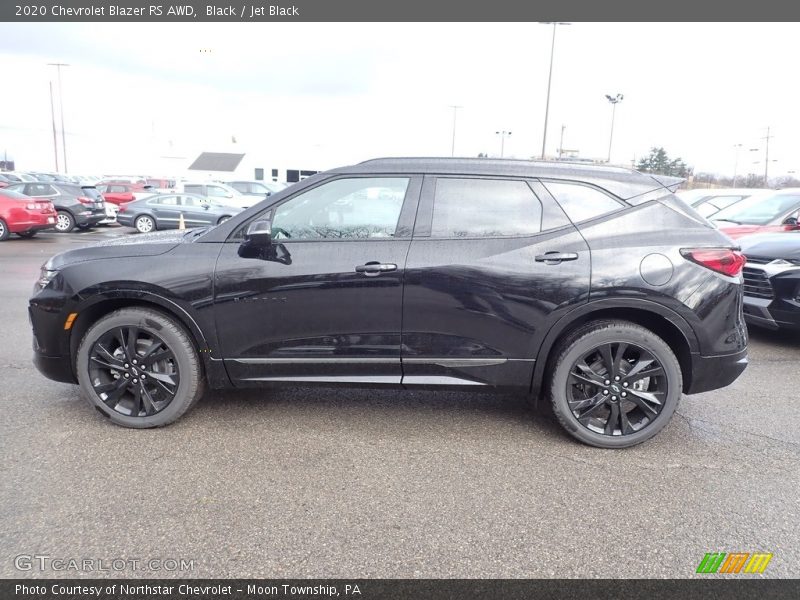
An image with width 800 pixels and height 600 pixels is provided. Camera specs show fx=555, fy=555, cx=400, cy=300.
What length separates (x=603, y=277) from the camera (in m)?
3.41

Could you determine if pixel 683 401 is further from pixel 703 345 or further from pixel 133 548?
pixel 133 548

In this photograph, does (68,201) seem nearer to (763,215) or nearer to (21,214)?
(21,214)

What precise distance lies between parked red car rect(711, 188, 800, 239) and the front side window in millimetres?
6212

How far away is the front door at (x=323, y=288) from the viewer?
3.47m

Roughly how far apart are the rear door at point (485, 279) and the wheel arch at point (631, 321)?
0.22ft

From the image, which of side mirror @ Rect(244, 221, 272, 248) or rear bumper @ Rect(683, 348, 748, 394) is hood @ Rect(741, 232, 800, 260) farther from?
side mirror @ Rect(244, 221, 272, 248)

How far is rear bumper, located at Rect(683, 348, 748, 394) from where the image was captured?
3504mm

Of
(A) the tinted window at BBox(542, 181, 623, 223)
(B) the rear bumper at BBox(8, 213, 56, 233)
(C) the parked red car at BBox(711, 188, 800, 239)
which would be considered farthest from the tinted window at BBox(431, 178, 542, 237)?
(B) the rear bumper at BBox(8, 213, 56, 233)

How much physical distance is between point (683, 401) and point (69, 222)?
1885cm

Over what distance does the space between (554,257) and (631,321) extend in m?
0.67

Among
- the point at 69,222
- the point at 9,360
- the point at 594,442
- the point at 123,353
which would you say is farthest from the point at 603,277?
the point at 69,222

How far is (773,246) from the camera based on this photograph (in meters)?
5.93

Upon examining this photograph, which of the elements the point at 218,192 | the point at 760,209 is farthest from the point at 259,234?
the point at 218,192

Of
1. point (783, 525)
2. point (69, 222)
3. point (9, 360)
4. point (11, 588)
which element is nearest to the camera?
point (11, 588)
